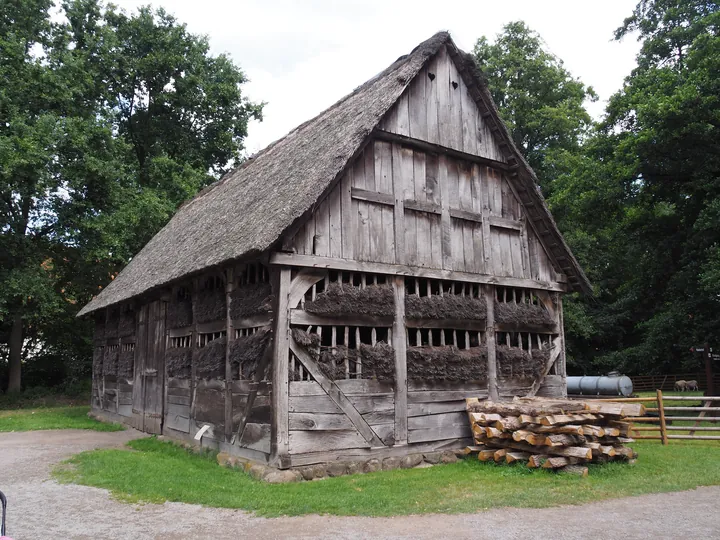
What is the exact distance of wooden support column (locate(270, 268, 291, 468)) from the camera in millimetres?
9258

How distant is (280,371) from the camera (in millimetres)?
9438

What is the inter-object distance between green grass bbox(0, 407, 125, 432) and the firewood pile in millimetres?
11027

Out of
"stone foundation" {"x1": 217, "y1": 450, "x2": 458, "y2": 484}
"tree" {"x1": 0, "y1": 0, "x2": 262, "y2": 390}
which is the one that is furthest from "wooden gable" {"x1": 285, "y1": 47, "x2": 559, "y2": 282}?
"tree" {"x1": 0, "y1": 0, "x2": 262, "y2": 390}

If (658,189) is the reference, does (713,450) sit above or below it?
below

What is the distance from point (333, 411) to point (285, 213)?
11.0 ft

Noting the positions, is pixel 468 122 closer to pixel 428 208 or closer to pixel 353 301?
pixel 428 208

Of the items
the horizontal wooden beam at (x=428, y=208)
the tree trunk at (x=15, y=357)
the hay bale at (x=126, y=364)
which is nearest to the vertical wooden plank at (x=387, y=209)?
the horizontal wooden beam at (x=428, y=208)

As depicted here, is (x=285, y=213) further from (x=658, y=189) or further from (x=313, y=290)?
(x=658, y=189)

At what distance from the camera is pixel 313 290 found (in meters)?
10.2

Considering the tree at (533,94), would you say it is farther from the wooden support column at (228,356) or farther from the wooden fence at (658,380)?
the wooden support column at (228,356)

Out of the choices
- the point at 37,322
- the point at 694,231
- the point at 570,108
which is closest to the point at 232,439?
the point at 694,231

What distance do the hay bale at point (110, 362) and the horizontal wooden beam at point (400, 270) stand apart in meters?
10.9

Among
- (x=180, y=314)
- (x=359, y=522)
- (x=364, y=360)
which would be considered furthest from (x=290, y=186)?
(x=359, y=522)

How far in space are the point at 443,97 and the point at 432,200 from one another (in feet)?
Answer: 7.20
